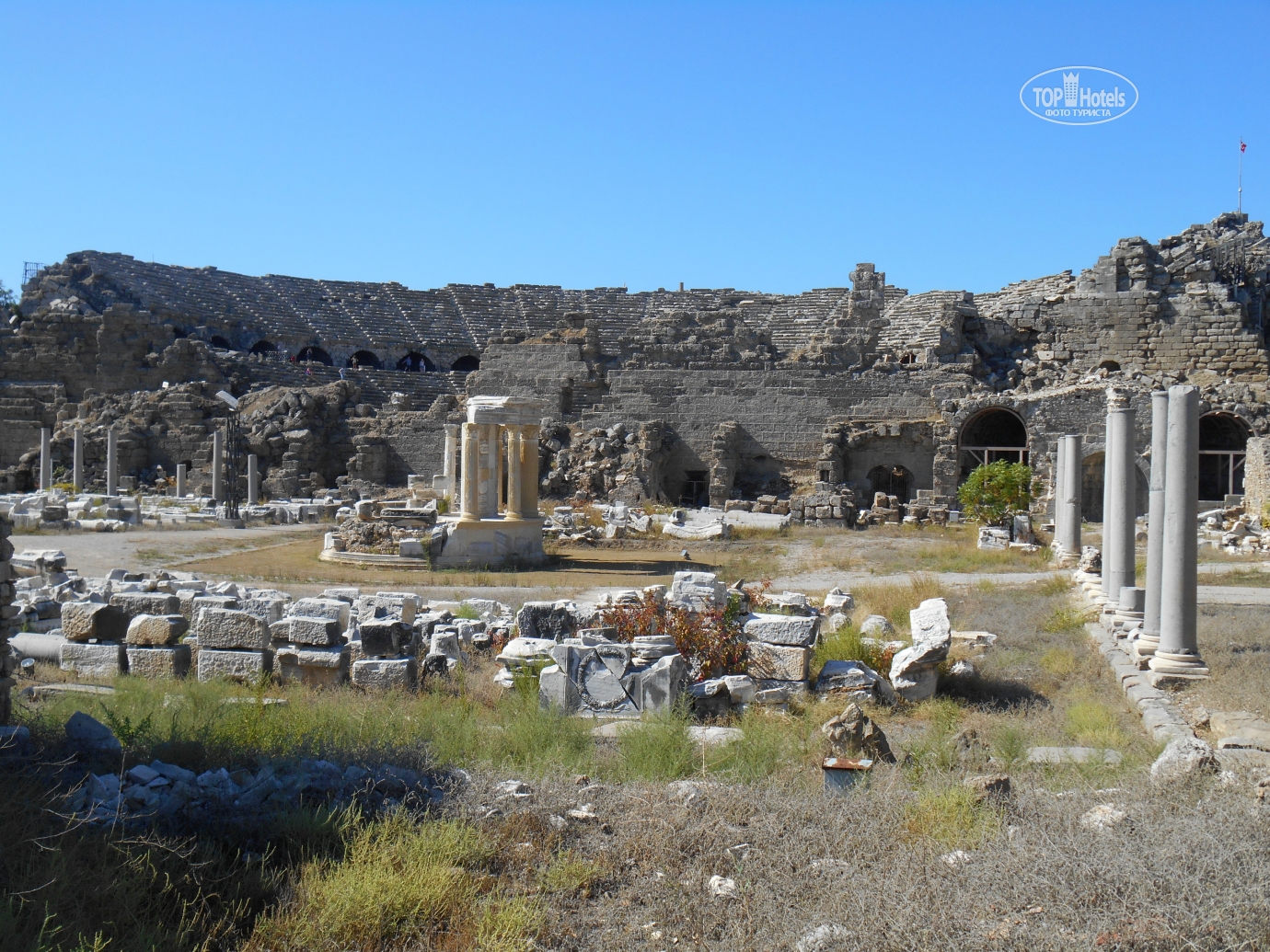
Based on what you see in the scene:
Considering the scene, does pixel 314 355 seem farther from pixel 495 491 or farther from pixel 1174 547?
pixel 1174 547

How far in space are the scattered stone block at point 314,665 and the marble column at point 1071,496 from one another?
13.0 meters

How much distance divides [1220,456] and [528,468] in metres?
21.1

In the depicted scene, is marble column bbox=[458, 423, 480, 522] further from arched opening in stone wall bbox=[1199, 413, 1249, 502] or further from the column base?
arched opening in stone wall bbox=[1199, 413, 1249, 502]

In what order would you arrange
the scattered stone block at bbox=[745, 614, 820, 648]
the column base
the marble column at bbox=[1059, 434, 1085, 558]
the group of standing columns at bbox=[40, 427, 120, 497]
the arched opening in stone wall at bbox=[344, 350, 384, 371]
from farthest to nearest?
the arched opening in stone wall at bbox=[344, 350, 384, 371], the group of standing columns at bbox=[40, 427, 120, 497], the marble column at bbox=[1059, 434, 1085, 558], the scattered stone block at bbox=[745, 614, 820, 648], the column base

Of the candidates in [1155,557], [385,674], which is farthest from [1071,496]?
[385,674]

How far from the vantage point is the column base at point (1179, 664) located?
26.9ft

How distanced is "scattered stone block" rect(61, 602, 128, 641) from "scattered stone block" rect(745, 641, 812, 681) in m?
5.64

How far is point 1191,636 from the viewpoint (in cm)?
844

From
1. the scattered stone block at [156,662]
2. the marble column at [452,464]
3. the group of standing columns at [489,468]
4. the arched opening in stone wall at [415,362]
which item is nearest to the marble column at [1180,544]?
the scattered stone block at [156,662]

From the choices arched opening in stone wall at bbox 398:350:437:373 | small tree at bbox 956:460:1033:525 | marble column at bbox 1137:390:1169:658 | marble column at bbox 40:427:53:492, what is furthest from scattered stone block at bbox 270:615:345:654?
arched opening in stone wall at bbox 398:350:437:373

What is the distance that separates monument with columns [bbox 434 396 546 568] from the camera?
1797 cm

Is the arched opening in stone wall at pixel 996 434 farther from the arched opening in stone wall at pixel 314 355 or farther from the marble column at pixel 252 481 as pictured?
the arched opening in stone wall at pixel 314 355

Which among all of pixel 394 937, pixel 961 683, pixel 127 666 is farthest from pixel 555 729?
pixel 127 666

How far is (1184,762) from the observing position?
541cm
